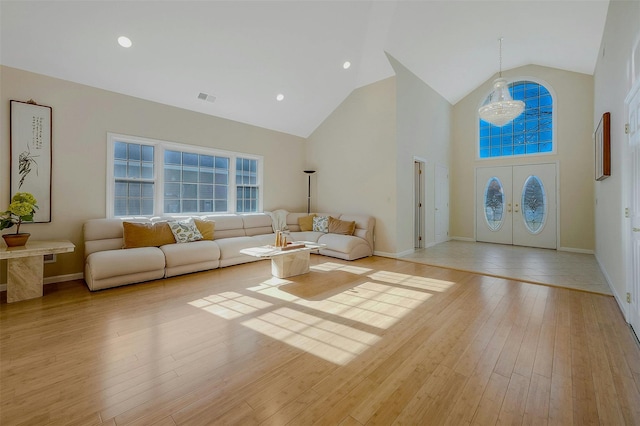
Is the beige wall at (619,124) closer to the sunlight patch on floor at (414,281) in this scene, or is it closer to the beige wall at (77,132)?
the sunlight patch on floor at (414,281)

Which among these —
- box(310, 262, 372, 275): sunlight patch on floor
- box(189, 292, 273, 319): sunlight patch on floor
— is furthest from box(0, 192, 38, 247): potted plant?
box(310, 262, 372, 275): sunlight patch on floor

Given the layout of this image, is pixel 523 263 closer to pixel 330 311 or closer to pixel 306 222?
pixel 330 311

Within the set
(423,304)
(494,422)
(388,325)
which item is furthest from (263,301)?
(494,422)

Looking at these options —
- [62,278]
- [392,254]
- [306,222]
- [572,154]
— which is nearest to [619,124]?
[392,254]

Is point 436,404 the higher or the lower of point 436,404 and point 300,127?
the lower

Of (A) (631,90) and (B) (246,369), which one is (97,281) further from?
(A) (631,90)

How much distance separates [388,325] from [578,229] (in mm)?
6322

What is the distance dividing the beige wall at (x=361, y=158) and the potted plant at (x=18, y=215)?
5172 mm

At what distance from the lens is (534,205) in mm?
6734

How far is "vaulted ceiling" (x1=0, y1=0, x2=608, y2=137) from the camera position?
11.4 ft

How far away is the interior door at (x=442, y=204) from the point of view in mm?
7164

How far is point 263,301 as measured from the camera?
318 centimetres

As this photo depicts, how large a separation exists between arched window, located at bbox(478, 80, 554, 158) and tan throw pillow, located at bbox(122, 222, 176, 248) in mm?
7900

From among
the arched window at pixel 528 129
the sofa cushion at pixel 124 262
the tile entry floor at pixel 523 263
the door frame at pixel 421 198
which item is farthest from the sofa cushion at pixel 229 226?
the arched window at pixel 528 129
